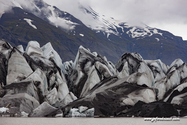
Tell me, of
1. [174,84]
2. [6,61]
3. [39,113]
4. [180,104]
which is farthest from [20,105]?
[174,84]

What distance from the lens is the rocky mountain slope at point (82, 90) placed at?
54062 millimetres

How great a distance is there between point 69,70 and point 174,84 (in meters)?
33.9

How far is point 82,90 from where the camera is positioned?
7525 centimetres

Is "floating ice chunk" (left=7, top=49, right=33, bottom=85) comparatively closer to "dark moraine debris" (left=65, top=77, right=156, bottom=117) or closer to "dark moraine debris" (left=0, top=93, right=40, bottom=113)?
"dark moraine debris" (left=0, top=93, right=40, bottom=113)

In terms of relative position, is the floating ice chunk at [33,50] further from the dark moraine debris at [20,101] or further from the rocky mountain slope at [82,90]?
the dark moraine debris at [20,101]

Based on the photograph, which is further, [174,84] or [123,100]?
[174,84]

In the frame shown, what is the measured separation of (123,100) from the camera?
2280 inches

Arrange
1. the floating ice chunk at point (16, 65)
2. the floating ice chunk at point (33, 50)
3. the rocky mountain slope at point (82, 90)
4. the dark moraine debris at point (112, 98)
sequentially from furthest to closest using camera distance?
the floating ice chunk at point (33, 50) → the floating ice chunk at point (16, 65) → the dark moraine debris at point (112, 98) → the rocky mountain slope at point (82, 90)

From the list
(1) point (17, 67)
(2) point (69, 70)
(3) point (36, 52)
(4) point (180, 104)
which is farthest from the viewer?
(2) point (69, 70)

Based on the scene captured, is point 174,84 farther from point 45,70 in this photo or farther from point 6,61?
point 6,61

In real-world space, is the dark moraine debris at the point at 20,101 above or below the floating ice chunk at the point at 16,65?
below

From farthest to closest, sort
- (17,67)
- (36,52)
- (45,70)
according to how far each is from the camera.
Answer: (36,52) < (45,70) < (17,67)

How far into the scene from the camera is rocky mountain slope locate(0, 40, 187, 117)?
2128 inches

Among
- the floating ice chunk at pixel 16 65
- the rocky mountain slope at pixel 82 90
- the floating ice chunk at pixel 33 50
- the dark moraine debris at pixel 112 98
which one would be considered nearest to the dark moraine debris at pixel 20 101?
the rocky mountain slope at pixel 82 90
